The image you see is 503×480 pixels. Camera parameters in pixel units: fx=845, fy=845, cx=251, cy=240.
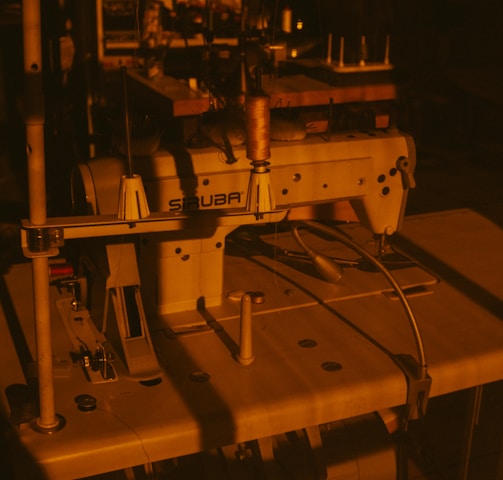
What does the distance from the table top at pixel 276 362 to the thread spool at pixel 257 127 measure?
0.39 meters

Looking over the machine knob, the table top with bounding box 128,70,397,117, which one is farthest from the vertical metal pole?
the table top with bounding box 128,70,397,117

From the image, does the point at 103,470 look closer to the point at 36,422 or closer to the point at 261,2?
the point at 36,422

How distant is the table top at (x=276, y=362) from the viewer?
1.32 m

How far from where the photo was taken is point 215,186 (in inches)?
67.6

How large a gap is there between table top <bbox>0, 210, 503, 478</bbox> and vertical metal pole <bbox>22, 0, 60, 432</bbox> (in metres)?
0.06

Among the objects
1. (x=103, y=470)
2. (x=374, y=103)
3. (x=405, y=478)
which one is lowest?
(x=405, y=478)

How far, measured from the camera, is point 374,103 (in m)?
3.72

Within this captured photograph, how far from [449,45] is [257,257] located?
416cm

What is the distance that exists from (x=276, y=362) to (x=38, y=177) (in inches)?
22.4

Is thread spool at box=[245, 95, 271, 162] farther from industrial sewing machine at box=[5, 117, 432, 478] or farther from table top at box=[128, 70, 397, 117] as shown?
table top at box=[128, 70, 397, 117]

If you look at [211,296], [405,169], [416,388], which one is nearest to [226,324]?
[211,296]

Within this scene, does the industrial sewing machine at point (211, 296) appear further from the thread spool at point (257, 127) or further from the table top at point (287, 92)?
the table top at point (287, 92)

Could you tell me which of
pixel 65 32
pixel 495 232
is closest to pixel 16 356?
pixel 495 232

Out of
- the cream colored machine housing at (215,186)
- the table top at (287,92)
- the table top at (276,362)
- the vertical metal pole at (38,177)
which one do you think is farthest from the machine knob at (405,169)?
the table top at (287,92)
